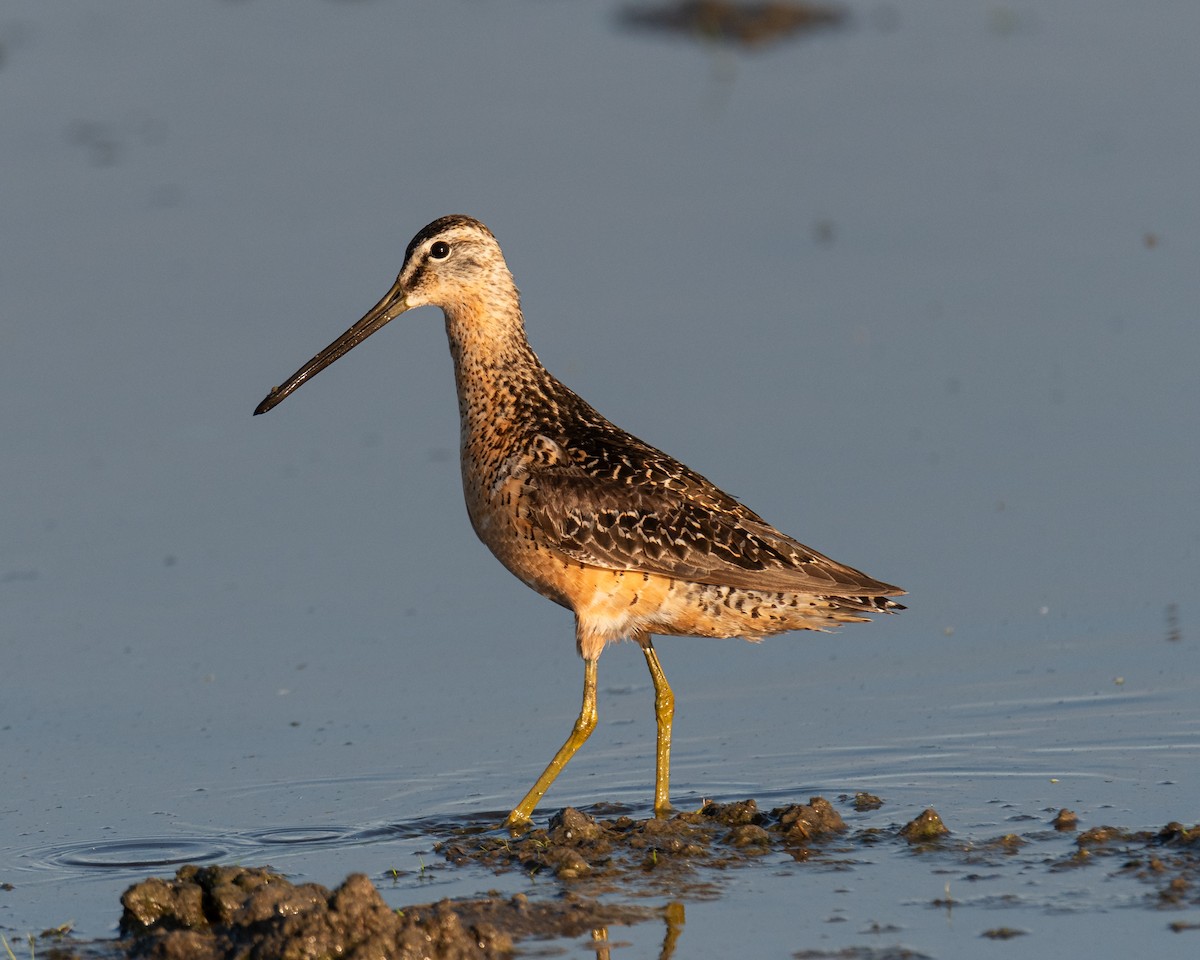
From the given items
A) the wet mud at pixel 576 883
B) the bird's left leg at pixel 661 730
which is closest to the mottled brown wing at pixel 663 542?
the bird's left leg at pixel 661 730

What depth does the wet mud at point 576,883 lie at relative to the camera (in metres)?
5.68

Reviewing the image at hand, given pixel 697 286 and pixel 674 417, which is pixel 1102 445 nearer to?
pixel 674 417

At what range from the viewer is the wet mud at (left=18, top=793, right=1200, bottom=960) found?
5684mm

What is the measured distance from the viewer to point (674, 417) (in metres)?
10.1

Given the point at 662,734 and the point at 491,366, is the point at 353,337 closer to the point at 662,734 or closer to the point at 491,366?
the point at 491,366

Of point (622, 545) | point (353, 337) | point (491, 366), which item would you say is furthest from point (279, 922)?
point (353, 337)

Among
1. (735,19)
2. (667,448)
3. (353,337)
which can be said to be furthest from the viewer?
(735,19)

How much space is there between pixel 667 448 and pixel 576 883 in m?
3.60

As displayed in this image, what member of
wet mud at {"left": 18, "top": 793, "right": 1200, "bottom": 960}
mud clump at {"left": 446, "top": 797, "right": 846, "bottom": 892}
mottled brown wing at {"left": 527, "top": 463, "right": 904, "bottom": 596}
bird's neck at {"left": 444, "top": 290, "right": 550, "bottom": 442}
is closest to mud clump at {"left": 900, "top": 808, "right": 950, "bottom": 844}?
wet mud at {"left": 18, "top": 793, "right": 1200, "bottom": 960}

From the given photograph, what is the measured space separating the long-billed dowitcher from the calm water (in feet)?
1.76

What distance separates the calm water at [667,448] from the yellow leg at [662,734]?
5.3 inches

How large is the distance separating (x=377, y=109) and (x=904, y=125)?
327 cm

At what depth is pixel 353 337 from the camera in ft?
26.5

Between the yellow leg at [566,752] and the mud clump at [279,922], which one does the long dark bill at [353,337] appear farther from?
the mud clump at [279,922]
